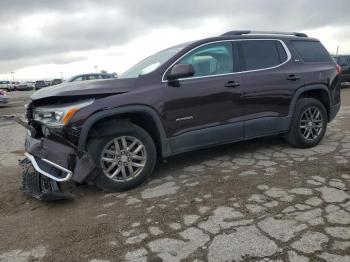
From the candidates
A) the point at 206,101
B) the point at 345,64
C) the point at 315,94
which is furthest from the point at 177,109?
the point at 345,64

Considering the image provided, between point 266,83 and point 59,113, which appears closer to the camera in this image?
point 59,113

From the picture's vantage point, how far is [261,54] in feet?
18.0

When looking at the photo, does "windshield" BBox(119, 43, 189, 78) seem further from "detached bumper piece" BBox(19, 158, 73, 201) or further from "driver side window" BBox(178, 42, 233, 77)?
"detached bumper piece" BBox(19, 158, 73, 201)

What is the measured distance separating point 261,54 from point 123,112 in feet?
8.16

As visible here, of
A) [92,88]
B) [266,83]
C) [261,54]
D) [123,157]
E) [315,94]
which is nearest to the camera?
[92,88]

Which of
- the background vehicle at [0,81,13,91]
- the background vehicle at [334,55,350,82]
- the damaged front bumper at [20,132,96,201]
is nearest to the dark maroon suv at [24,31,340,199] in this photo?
the damaged front bumper at [20,132,96,201]

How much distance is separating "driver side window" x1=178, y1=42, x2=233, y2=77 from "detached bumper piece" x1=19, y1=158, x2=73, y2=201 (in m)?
2.22

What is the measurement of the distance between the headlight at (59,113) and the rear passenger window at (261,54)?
2.43m

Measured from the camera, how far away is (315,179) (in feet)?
14.4

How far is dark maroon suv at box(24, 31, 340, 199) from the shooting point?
13.5 ft

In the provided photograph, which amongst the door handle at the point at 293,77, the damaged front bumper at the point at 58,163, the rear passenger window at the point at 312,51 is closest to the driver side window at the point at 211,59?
the door handle at the point at 293,77

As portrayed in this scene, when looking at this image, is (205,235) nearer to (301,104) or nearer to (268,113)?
(268,113)

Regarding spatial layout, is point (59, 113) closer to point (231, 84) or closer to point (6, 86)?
point (231, 84)

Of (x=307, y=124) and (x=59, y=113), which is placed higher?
(x=59, y=113)
